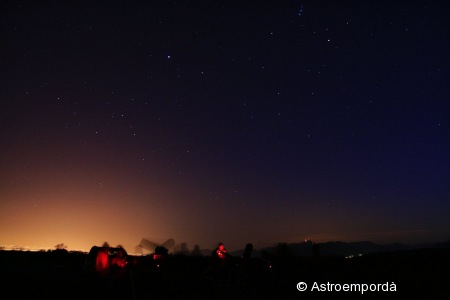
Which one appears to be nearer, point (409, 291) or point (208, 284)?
point (409, 291)

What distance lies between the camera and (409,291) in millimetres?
15586

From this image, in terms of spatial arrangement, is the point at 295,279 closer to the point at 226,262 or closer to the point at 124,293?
the point at 226,262

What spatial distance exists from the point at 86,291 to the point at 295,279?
9780mm

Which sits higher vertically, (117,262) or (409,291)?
(117,262)

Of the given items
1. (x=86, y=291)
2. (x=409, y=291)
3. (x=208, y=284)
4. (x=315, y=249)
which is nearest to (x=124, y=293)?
(x=86, y=291)

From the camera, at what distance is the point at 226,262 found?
18406 mm

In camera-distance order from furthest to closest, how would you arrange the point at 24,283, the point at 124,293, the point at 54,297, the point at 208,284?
1. the point at 208,284
2. the point at 24,283
3. the point at 124,293
4. the point at 54,297

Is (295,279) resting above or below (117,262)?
below

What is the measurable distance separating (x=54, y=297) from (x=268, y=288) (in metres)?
8.27

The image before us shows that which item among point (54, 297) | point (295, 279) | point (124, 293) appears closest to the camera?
point (54, 297)

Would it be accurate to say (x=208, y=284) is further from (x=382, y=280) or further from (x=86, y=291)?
(x=382, y=280)

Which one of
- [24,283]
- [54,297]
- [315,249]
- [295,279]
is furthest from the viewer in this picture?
[315,249]

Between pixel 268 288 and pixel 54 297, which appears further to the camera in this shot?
pixel 268 288

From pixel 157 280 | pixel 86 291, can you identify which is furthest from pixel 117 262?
pixel 157 280
